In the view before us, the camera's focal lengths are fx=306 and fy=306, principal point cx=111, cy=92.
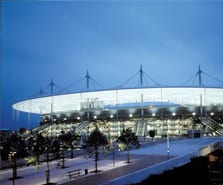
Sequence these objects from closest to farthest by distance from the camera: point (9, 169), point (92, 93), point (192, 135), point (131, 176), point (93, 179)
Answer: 1. point (131, 176)
2. point (93, 179)
3. point (9, 169)
4. point (192, 135)
5. point (92, 93)

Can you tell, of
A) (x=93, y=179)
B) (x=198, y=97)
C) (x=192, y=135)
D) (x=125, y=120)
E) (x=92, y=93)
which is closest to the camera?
(x=93, y=179)

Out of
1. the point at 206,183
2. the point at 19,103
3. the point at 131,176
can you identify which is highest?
the point at 19,103

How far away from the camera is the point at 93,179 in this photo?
20859 millimetres

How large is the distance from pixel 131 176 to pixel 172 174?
8.46ft

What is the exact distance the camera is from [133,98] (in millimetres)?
72625

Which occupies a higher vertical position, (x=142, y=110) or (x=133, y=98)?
(x=133, y=98)

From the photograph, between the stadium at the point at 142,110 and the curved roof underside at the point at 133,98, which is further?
the stadium at the point at 142,110

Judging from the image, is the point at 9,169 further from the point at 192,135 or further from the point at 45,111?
the point at 45,111

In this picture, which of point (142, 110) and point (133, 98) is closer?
point (142, 110)

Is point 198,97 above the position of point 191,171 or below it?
above

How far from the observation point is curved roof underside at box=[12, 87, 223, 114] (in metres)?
60.9

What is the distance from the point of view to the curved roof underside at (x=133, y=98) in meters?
60.9

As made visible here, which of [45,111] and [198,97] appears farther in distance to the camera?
[45,111]

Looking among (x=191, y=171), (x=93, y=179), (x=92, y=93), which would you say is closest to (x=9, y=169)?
(x=93, y=179)
